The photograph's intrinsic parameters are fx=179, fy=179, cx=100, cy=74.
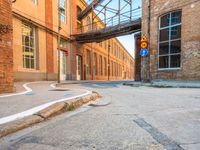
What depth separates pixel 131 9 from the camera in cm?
1648

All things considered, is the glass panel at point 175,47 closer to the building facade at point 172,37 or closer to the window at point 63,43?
the building facade at point 172,37

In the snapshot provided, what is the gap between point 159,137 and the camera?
2406 mm

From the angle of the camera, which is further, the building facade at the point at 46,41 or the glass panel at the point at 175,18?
the building facade at the point at 46,41

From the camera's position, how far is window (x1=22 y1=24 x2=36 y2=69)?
12594mm

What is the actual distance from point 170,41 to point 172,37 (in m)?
0.28

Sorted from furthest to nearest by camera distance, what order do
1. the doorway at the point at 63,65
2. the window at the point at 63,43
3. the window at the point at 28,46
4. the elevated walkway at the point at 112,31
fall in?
the window at the point at 63,43 < the doorway at the point at 63,65 < the elevated walkway at the point at 112,31 < the window at the point at 28,46

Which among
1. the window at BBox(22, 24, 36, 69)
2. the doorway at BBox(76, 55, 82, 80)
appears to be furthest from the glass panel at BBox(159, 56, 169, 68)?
the doorway at BBox(76, 55, 82, 80)

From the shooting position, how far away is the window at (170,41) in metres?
11.3

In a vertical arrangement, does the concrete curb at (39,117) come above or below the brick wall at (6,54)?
below

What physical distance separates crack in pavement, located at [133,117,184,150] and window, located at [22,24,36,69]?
11232 millimetres

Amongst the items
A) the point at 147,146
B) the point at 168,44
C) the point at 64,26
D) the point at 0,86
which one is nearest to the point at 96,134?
the point at 147,146

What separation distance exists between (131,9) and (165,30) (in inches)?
222

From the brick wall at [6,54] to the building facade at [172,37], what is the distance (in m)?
9.34

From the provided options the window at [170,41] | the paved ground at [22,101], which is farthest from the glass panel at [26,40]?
the window at [170,41]
